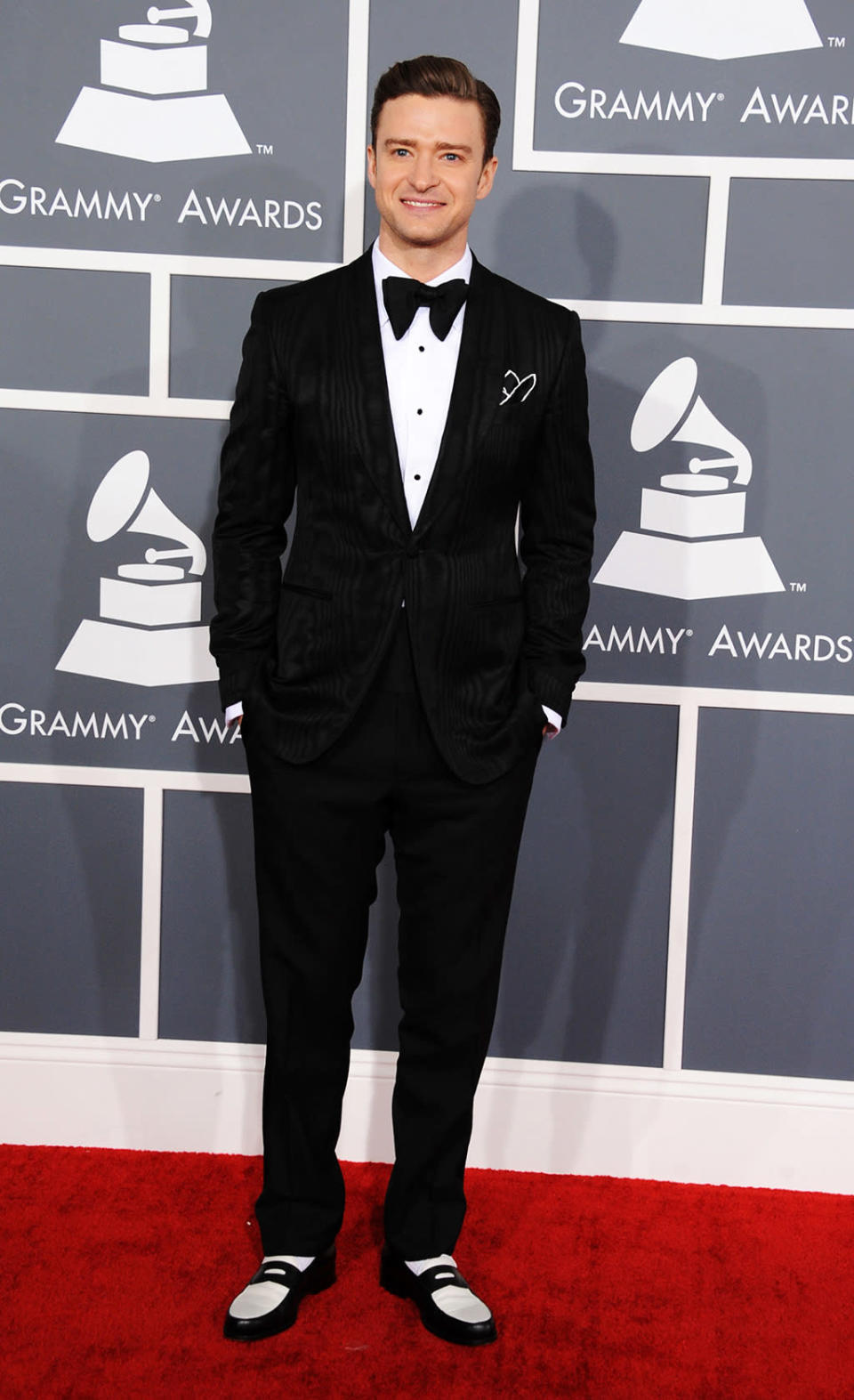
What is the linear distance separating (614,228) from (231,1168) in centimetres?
193

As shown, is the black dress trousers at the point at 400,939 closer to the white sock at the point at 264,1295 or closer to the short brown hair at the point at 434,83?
the white sock at the point at 264,1295

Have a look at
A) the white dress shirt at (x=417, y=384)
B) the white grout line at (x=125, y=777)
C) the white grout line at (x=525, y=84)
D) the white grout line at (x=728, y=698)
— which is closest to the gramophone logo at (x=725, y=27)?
the white grout line at (x=525, y=84)

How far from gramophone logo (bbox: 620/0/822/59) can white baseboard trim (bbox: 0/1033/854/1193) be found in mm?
1933

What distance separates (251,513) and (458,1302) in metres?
1.27

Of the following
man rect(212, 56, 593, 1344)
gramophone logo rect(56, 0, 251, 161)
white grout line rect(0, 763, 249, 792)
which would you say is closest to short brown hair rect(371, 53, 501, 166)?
man rect(212, 56, 593, 1344)

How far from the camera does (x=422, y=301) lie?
2.00 m

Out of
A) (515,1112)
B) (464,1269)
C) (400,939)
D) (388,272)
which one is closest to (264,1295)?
(464,1269)

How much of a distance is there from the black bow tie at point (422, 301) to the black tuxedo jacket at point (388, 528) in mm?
46

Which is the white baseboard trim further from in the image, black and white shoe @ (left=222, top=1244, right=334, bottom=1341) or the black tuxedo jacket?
the black tuxedo jacket

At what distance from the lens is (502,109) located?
2.53 meters

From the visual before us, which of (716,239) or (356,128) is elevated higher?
(356,128)

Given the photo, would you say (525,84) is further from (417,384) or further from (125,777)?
(125,777)

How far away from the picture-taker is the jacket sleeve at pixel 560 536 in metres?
2.11

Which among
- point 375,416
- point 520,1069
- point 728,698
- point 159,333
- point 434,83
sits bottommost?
point 520,1069
